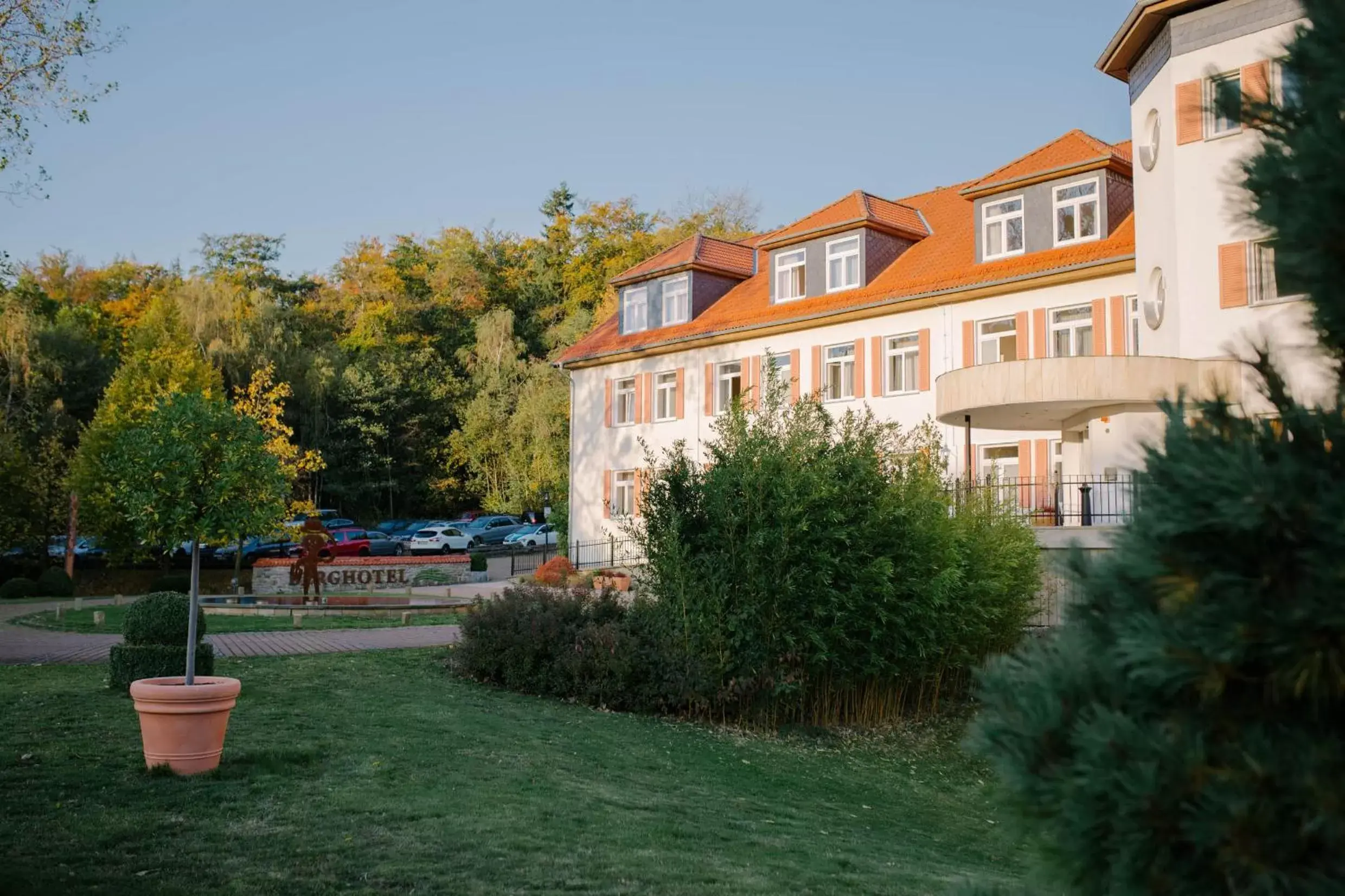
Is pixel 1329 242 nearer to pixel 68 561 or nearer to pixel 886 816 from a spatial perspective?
pixel 886 816

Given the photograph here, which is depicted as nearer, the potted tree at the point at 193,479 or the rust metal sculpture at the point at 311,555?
the potted tree at the point at 193,479

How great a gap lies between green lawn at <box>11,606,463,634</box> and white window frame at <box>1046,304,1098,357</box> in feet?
49.5

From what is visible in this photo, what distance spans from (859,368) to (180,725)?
24.9m

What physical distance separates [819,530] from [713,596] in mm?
1492

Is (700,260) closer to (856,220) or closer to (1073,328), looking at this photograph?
(856,220)

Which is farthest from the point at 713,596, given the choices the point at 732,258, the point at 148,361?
the point at 148,361

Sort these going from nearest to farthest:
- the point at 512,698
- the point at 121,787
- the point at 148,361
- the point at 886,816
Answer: the point at 121,787 < the point at 886,816 < the point at 512,698 < the point at 148,361

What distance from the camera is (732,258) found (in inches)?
1505

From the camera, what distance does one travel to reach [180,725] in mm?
8289

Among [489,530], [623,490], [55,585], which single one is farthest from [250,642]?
[489,530]

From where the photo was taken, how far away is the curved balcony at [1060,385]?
21172mm

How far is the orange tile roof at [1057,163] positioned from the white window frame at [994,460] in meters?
6.31

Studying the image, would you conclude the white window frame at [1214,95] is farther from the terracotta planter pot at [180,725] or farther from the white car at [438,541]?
the white car at [438,541]

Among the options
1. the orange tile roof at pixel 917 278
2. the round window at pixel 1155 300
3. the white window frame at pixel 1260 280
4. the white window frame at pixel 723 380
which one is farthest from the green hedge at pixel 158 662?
the white window frame at pixel 723 380
